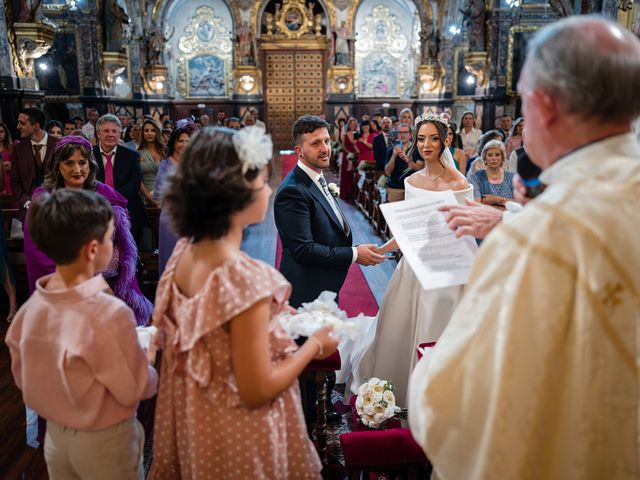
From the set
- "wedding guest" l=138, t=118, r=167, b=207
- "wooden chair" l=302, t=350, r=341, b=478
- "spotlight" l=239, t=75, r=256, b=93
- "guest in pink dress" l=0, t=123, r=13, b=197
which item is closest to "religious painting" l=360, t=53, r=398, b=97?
"spotlight" l=239, t=75, r=256, b=93

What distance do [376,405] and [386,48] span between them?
22.4 metres

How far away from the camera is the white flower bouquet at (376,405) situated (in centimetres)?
259

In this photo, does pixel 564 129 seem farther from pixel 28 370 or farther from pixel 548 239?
pixel 28 370

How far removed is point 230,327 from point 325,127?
195cm

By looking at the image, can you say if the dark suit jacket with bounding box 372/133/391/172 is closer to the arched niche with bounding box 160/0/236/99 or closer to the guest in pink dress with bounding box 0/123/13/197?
the guest in pink dress with bounding box 0/123/13/197

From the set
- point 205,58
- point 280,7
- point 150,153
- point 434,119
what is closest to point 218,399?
point 434,119

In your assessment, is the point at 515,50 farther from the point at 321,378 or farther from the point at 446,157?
the point at 321,378

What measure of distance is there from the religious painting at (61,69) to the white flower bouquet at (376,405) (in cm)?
1686

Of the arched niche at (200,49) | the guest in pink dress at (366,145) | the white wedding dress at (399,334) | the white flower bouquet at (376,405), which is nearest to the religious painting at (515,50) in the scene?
the guest in pink dress at (366,145)

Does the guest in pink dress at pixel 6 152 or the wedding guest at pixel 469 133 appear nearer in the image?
the guest in pink dress at pixel 6 152

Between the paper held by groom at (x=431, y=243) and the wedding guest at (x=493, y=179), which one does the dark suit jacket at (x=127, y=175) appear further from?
the paper held by groom at (x=431, y=243)

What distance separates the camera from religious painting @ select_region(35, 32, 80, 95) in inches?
647

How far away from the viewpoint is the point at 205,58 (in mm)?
22797

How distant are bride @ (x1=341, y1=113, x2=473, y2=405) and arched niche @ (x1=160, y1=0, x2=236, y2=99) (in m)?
20.3
